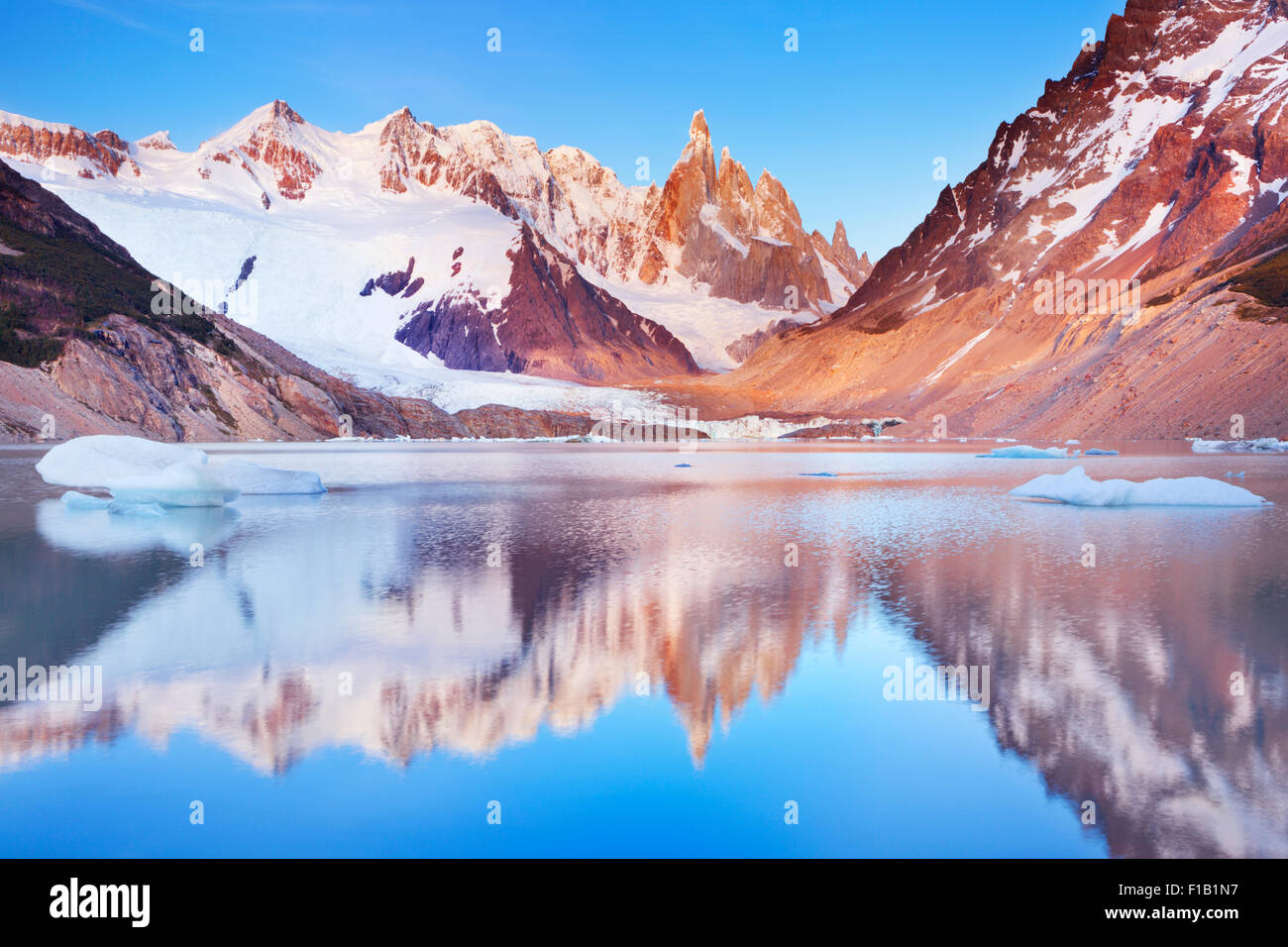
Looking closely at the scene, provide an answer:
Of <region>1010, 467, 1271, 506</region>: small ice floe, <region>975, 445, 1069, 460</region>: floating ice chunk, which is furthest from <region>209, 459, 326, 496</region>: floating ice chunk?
<region>975, 445, 1069, 460</region>: floating ice chunk

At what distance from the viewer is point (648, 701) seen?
27.0 ft

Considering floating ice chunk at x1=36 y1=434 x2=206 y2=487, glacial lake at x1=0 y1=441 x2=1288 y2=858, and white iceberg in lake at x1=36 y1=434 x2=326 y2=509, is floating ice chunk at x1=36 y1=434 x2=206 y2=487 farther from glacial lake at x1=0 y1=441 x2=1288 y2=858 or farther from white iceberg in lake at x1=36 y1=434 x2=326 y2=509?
glacial lake at x1=0 y1=441 x2=1288 y2=858

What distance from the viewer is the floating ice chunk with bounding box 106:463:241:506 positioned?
25516 millimetres

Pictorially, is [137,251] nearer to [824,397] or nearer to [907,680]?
[824,397]

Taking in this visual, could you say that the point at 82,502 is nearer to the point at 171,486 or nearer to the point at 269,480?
the point at 171,486

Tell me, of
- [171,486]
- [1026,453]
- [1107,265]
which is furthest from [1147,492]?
[1107,265]

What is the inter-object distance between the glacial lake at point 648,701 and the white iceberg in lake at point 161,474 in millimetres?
7826

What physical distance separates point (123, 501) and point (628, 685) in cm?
2181

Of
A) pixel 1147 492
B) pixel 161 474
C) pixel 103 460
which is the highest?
pixel 103 460

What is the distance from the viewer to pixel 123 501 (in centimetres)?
2519

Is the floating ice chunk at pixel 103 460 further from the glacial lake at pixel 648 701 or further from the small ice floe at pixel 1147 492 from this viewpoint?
the small ice floe at pixel 1147 492

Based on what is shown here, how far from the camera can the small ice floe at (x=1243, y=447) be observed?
60.4 metres

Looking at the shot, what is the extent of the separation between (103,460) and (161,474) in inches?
211
